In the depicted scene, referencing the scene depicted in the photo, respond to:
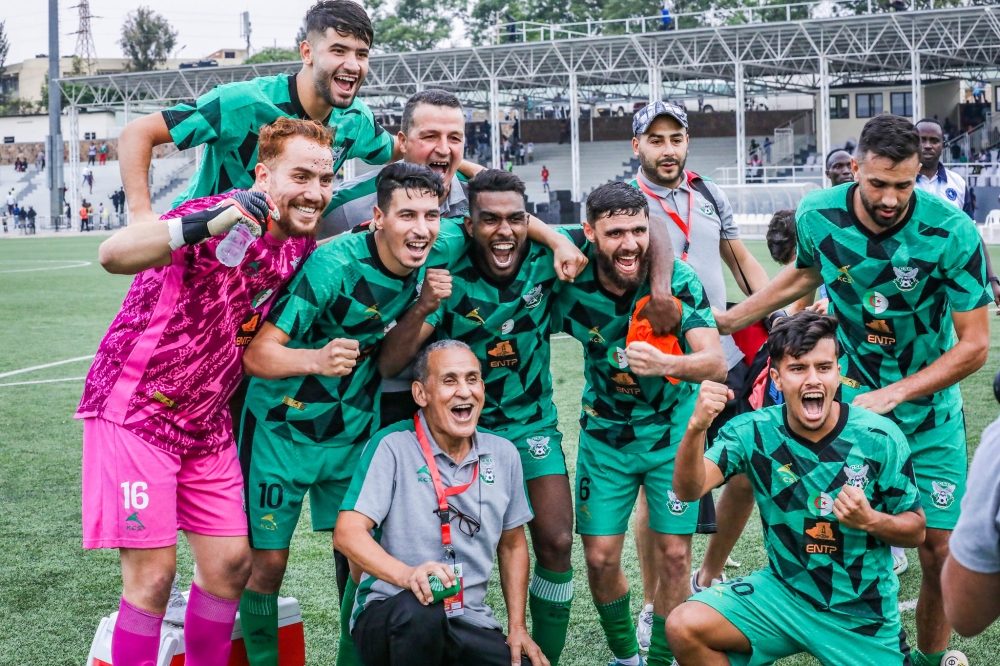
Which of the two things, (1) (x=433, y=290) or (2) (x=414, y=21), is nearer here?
(1) (x=433, y=290)

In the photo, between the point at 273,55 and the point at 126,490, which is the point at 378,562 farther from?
the point at 273,55

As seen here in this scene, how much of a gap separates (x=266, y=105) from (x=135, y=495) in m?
1.97

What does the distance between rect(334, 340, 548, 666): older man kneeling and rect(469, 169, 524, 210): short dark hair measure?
69 cm

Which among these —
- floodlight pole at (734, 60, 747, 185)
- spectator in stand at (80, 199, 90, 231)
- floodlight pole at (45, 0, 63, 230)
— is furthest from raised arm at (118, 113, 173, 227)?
floodlight pole at (45, 0, 63, 230)

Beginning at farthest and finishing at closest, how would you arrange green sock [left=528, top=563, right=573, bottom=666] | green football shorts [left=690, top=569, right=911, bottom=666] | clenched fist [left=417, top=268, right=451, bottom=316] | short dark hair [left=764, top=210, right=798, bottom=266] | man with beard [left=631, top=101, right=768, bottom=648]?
short dark hair [left=764, top=210, right=798, bottom=266] → man with beard [left=631, top=101, right=768, bottom=648] → green sock [left=528, top=563, right=573, bottom=666] → clenched fist [left=417, top=268, right=451, bottom=316] → green football shorts [left=690, top=569, right=911, bottom=666]

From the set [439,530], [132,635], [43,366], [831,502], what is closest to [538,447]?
[439,530]

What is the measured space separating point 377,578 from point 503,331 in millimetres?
1269

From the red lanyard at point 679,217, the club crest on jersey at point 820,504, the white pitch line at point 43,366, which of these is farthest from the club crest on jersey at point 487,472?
the white pitch line at point 43,366

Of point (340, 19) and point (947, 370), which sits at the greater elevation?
point (340, 19)

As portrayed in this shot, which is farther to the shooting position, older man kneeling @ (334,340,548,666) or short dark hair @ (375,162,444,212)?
short dark hair @ (375,162,444,212)

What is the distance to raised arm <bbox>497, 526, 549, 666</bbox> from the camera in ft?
13.7

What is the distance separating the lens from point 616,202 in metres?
4.62

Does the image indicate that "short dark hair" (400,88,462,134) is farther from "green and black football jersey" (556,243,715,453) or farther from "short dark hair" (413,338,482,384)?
"short dark hair" (413,338,482,384)

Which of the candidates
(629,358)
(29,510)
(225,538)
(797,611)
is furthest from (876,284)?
(29,510)
